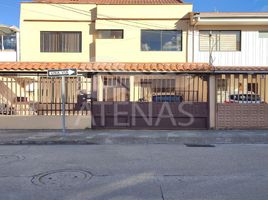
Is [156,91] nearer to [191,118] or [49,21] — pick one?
[191,118]

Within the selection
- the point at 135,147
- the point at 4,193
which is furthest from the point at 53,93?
the point at 4,193

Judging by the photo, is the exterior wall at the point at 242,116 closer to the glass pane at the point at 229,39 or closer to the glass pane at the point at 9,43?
the glass pane at the point at 229,39

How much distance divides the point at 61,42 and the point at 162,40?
6389 mm

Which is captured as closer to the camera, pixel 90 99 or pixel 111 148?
pixel 111 148

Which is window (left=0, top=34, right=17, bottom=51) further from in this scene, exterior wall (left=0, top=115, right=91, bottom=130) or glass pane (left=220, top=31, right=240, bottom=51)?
glass pane (left=220, top=31, right=240, bottom=51)

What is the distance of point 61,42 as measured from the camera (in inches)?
880

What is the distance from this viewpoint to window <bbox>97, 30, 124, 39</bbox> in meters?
22.0

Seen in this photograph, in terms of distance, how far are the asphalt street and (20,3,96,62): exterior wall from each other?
13063mm

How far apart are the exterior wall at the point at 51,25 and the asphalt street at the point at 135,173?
13063mm

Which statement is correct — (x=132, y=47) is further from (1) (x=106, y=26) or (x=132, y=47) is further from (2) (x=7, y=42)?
(2) (x=7, y=42)

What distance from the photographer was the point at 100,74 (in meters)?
13.9

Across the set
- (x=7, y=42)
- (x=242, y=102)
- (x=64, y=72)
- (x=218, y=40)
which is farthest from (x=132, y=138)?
(x=7, y=42)

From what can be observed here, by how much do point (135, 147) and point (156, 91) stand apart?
3961 mm

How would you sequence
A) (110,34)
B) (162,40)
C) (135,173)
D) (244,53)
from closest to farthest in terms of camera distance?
(135,173), (244,53), (162,40), (110,34)
